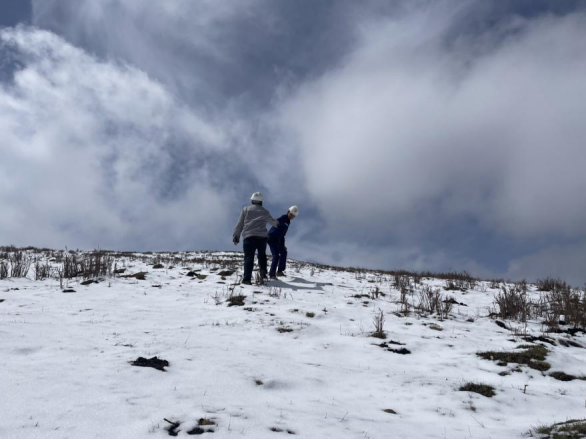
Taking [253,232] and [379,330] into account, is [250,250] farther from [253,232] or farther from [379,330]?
[379,330]

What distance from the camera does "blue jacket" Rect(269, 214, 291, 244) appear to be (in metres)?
10.2

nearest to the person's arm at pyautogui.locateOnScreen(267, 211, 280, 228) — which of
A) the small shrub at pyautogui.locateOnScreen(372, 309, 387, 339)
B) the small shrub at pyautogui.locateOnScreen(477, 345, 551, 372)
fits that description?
the small shrub at pyautogui.locateOnScreen(372, 309, 387, 339)

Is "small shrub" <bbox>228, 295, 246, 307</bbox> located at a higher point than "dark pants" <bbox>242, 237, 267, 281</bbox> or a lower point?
lower

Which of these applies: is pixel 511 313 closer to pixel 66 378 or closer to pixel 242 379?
pixel 242 379

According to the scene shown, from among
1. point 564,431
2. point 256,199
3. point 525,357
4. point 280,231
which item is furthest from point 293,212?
point 564,431

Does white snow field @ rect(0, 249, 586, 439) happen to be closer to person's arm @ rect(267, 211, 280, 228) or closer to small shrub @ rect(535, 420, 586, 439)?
small shrub @ rect(535, 420, 586, 439)

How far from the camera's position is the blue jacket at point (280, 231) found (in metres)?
10.2

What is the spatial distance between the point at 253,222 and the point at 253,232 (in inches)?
9.8

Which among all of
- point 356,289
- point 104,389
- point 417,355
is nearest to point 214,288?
point 356,289

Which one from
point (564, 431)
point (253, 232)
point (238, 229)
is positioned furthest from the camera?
point (238, 229)

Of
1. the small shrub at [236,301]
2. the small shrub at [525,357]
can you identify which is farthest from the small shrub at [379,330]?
the small shrub at [236,301]

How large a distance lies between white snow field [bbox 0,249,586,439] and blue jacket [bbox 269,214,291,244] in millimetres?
3162

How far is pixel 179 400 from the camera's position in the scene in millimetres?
2840

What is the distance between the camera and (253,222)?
9.21 meters
